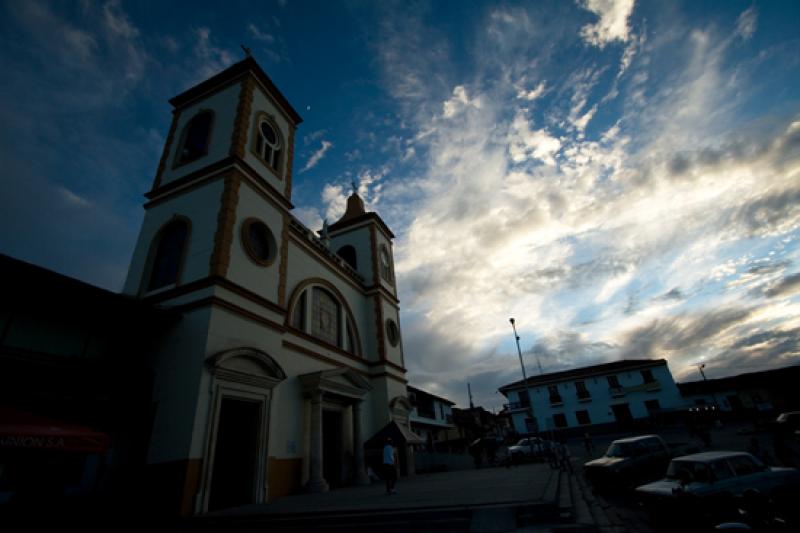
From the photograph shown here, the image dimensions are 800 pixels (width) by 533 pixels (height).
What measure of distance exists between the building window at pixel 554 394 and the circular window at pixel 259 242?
131 ft

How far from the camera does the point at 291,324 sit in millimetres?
15133

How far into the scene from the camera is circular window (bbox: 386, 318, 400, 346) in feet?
74.0

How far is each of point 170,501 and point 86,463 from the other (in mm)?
3002

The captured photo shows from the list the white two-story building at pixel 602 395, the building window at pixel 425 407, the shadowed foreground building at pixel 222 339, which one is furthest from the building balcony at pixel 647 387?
the shadowed foreground building at pixel 222 339

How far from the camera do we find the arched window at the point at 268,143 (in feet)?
51.9

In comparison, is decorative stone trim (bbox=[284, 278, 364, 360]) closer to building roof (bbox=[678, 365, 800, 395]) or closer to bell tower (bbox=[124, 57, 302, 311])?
bell tower (bbox=[124, 57, 302, 311])

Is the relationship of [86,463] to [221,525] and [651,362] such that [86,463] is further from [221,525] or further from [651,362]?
[651,362]

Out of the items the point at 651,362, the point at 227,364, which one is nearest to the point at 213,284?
the point at 227,364

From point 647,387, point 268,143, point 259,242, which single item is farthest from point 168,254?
point 647,387

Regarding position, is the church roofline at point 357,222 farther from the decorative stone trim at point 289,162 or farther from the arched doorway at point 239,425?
the arched doorway at point 239,425

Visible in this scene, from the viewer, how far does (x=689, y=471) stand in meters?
7.90

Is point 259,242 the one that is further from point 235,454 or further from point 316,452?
point 316,452

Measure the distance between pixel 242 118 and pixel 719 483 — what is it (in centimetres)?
1799

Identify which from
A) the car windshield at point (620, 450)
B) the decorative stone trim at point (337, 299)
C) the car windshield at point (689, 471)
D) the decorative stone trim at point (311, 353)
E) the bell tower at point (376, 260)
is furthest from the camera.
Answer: the bell tower at point (376, 260)
